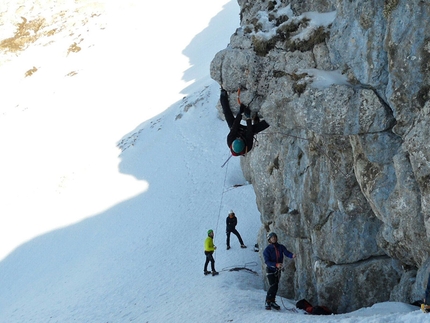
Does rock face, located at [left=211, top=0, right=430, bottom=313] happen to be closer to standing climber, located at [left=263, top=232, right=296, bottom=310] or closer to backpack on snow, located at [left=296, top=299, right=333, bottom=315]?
backpack on snow, located at [left=296, top=299, right=333, bottom=315]

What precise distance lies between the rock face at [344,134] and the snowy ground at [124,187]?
170cm

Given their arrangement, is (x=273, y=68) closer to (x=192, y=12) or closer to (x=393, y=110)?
(x=393, y=110)

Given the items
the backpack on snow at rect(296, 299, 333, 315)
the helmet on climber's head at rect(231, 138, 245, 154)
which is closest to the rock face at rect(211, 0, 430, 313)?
the backpack on snow at rect(296, 299, 333, 315)

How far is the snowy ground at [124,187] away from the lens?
18.2 meters

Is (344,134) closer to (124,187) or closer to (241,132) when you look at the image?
(241,132)

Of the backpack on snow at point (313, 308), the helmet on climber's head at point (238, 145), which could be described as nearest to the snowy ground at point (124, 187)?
the backpack on snow at point (313, 308)

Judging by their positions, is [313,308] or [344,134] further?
[313,308]

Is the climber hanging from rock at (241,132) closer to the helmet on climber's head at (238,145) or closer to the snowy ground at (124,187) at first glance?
the helmet on climber's head at (238,145)

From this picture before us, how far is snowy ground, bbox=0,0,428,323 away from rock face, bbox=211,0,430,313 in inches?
66.9

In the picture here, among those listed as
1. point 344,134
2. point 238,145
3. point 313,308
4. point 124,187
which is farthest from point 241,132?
point 124,187

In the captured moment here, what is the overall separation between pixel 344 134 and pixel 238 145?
3.54 meters

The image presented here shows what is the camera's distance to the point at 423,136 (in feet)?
30.2

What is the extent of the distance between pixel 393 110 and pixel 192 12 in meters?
61.3

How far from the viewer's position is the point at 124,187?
30.6m
